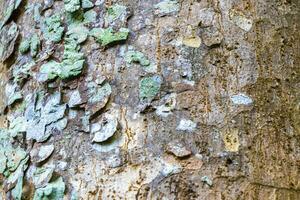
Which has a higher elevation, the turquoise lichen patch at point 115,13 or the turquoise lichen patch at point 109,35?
the turquoise lichen patch at point 115,13

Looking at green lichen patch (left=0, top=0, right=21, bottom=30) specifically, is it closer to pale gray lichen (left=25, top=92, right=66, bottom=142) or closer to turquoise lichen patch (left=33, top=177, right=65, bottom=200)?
pale gray lichen (left=25, top=92, right=66, bottom=142)

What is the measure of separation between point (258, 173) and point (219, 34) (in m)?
0.24

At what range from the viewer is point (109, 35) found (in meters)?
1.02

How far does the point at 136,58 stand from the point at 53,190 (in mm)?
238

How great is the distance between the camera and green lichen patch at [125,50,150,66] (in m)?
0.99

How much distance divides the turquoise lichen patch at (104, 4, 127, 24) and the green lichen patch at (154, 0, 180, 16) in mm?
54

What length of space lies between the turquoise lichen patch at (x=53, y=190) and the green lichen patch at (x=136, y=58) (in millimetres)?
212

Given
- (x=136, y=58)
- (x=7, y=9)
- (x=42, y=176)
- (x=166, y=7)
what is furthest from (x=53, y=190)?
(x=7, y=9)

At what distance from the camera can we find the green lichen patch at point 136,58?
99 centimetres

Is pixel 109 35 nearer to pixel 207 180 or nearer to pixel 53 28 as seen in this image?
pixel 53 28

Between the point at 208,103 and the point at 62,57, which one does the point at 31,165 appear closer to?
the point at 62,57

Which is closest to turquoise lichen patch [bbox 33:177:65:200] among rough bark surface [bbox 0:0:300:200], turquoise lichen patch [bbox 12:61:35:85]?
rough bark surface [bbox 0:0:300:200]

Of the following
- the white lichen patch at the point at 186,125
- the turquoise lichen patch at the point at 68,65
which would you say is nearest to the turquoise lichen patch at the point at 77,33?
the turquoise lichen patch at the point at 68,65

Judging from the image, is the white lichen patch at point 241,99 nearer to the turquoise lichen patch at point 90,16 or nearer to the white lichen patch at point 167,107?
the white lichen patch at point 167,107
